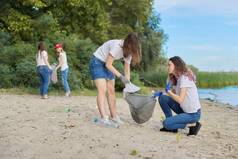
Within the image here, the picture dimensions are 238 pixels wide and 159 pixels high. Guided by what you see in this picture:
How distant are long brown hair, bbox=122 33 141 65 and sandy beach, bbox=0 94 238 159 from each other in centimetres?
145

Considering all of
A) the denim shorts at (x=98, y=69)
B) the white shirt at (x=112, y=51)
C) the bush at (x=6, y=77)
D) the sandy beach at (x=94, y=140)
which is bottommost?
the sandy beach at (x=94, y=140)

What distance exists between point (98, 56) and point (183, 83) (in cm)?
183

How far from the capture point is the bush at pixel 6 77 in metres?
23.6

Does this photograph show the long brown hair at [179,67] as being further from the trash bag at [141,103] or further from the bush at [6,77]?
the bush at [6,77]

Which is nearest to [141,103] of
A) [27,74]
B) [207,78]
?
[27,74]

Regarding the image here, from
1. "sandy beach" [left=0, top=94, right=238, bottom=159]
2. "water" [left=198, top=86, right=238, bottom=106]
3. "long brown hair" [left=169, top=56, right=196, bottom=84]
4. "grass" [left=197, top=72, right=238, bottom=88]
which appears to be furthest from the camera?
"grass" [left=197, top=72, right=238, bottom=88]

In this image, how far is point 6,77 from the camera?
23609 millimetres

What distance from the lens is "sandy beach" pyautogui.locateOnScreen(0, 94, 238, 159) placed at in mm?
9211

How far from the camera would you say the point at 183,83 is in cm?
1115

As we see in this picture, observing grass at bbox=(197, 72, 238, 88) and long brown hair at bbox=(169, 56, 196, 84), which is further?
grass at bbox=(197, 72, 238, 88)

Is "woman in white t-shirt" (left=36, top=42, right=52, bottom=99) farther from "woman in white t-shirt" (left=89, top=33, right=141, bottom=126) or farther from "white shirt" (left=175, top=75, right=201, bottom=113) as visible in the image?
"white shirt" (left=175, top=75, right=201, bottom=113)

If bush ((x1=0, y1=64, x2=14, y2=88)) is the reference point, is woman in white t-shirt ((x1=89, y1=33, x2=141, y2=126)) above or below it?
above

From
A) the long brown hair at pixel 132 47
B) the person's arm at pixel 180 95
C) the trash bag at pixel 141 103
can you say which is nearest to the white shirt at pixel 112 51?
the long brown hair at pixel 132 47

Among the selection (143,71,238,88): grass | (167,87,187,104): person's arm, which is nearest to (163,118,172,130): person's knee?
(167,87,187,104): person's arm
